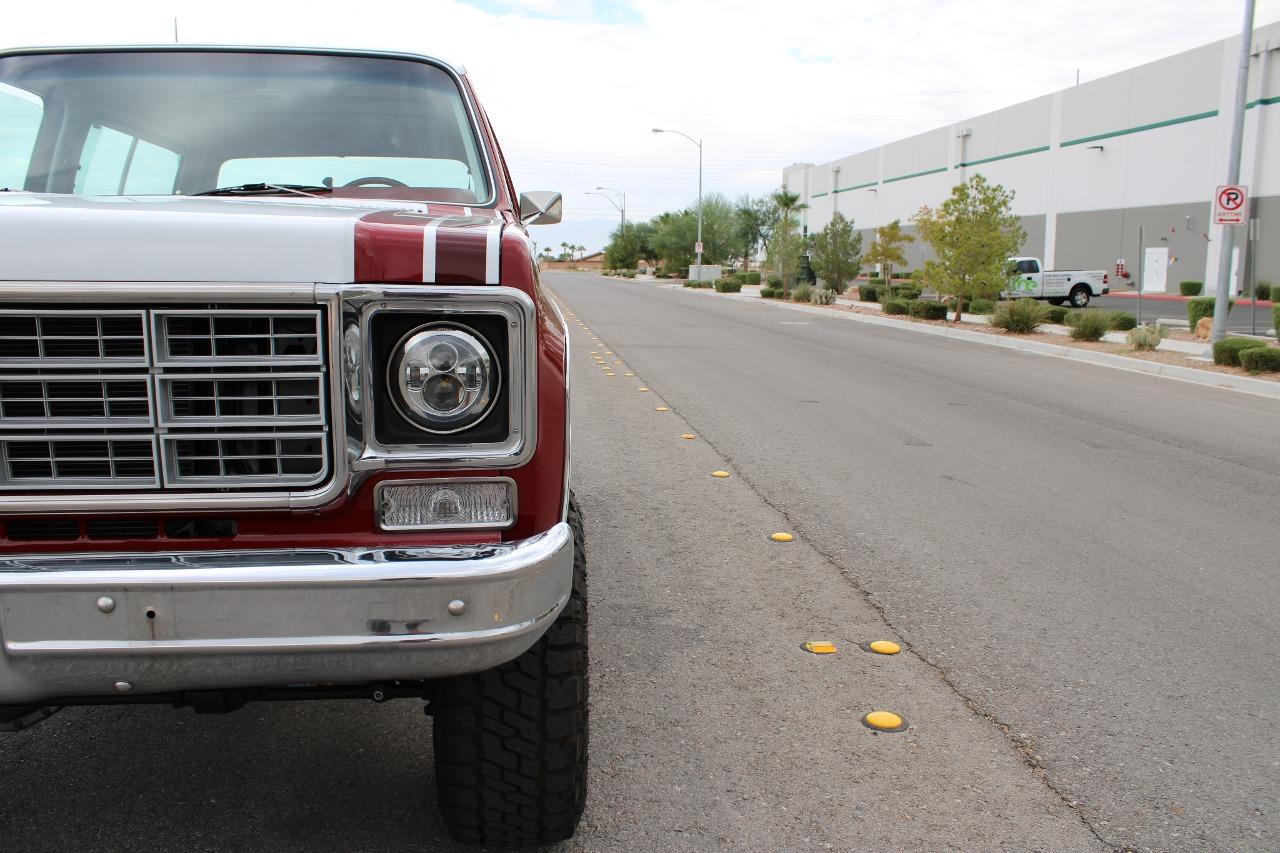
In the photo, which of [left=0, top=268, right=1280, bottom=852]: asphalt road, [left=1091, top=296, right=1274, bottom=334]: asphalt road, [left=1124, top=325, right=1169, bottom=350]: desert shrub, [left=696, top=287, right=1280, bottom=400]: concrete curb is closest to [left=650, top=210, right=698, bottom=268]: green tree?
[left=1091, top=296, right=1274, bottom=334]: asphalt road

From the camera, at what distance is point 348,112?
3.66m

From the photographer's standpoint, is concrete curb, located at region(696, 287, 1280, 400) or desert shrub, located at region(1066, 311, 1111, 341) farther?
desert shrub, located at region(1066, 311, 1111, 341)

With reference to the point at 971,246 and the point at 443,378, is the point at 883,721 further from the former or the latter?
the point at 971,246

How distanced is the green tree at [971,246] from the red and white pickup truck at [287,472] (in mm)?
22740

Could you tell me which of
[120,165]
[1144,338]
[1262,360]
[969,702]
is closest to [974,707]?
[969,702]

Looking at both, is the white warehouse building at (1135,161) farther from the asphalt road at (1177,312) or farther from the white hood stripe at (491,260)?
the white hood stripe at (491,260)

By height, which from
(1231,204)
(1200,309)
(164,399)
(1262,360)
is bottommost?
(1262,360)

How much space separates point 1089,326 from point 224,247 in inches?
760

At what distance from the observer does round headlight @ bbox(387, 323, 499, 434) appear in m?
2.26

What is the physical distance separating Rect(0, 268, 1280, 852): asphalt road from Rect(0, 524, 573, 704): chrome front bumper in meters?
0.79

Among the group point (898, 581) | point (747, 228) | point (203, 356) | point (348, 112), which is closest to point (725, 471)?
point (898, 581)

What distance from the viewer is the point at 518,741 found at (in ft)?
8.29

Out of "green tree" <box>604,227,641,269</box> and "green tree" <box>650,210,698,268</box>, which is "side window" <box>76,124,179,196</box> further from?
"green tree" <box>604,227,641,269</box>

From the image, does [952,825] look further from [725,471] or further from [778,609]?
[725,471]
